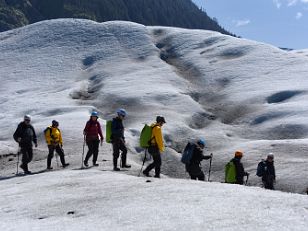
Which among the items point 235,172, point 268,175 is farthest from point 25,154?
point 268,175

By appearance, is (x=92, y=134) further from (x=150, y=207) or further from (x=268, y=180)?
(x=150, y=207)

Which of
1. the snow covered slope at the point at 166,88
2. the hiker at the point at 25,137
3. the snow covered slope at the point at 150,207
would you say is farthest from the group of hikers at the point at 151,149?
the snow covered slope at the point at 150,207

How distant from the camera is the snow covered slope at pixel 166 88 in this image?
33906 mm

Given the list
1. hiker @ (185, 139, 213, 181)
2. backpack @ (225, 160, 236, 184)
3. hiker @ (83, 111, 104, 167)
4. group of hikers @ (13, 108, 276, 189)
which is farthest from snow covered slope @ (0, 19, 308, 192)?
backpack @ (225, 160, 236, 184)

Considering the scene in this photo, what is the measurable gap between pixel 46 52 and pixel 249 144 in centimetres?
3886

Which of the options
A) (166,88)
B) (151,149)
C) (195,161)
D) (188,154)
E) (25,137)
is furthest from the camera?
(166,88)

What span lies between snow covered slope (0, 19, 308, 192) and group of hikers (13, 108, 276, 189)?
188 centimetres

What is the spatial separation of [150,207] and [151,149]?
314 inches

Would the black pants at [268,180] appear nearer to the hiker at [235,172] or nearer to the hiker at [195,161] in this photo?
the hiker at [235,172]

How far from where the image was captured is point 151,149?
864 inches

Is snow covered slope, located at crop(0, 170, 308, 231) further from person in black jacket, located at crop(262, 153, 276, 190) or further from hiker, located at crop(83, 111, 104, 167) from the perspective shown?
hiker, located at crop(83, 111, 104, 167)

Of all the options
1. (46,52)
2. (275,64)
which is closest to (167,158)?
(275,64)

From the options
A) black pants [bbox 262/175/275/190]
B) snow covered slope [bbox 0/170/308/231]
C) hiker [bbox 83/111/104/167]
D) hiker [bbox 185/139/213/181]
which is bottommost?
snow covered slope [bbox 0/170/308/231]

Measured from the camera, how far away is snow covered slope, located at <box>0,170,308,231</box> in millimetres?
12130
